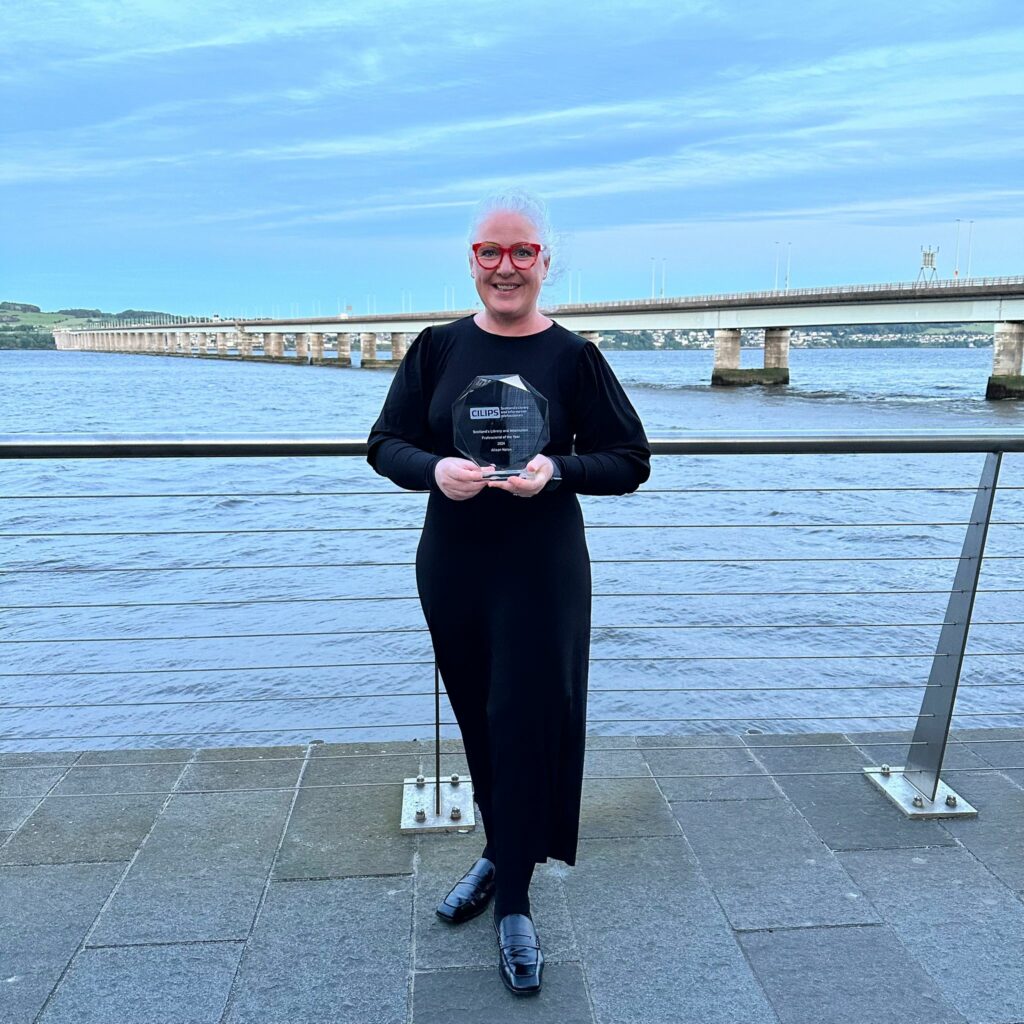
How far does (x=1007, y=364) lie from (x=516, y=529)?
45.0 metres

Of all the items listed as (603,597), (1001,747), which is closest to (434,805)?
(1001,747)

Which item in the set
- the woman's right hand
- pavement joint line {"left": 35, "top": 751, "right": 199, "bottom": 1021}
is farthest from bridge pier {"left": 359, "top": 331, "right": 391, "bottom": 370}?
the woman's right hand

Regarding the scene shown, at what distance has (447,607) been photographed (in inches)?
89.8

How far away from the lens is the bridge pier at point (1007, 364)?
4134 centimetres

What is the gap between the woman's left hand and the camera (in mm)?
1979

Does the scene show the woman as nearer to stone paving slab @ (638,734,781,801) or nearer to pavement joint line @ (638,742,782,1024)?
pavement joint line @ (638,742,782,1024)

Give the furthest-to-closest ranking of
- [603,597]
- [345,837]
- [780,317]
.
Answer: [780,317] → [603,597] → [345,837]

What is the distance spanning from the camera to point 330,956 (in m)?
2.28

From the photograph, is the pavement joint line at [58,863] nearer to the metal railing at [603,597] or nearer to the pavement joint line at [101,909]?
the pavement joint line at [101,909]

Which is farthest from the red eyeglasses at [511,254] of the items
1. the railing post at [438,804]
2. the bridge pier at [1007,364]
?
the bridge pier at [1007,364]

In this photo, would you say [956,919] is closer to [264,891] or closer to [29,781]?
[264,891]

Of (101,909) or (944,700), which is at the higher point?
(944,700)

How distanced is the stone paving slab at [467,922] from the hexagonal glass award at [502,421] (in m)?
1.15

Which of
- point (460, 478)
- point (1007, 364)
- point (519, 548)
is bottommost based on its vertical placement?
point (1007, 364)
